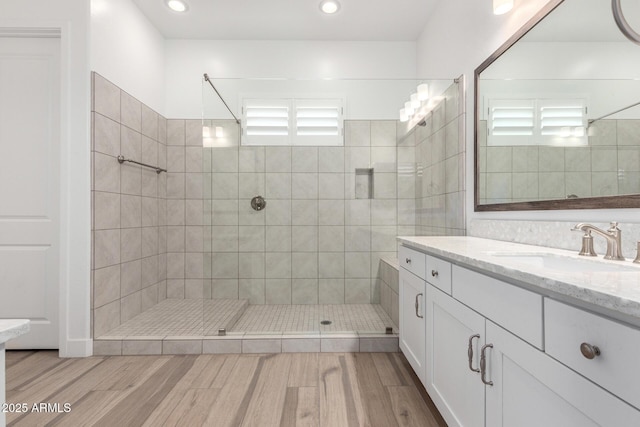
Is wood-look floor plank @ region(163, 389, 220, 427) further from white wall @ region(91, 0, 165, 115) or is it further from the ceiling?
the ceiling

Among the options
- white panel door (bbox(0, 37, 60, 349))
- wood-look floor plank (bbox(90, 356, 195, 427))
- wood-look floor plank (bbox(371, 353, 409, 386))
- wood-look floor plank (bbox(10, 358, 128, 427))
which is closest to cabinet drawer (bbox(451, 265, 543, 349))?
wood-look floor plank (bbox(371, 353, 409, 386))

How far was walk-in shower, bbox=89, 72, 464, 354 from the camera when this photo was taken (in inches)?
94.4

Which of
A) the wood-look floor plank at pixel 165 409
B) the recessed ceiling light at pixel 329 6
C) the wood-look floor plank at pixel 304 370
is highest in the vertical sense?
the recessed ceiling light at pixel 329 6

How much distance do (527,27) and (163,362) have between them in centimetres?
279

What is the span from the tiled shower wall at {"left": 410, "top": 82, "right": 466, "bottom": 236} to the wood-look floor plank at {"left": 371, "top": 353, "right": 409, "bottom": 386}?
3.10 feet

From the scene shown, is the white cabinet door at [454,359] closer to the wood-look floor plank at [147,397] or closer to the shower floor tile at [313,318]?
the shower floor tile at [313,318]

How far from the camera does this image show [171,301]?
3.09 metres

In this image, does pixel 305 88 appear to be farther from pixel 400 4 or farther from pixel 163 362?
pixel 163 362

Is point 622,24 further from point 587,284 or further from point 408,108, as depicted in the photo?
point 408,108

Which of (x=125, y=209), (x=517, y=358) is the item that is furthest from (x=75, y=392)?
(x=517, y=358)

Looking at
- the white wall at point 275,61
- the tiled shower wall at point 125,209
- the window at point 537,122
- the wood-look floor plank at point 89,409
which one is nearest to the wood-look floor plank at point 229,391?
the wood-look floor plank at point 89,409

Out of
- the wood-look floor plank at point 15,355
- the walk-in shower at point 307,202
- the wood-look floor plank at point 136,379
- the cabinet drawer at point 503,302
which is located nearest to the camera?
the cabinet drawer at point 503,302

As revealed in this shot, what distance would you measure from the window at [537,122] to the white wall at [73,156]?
258cm

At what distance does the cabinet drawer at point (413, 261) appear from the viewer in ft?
5.11
